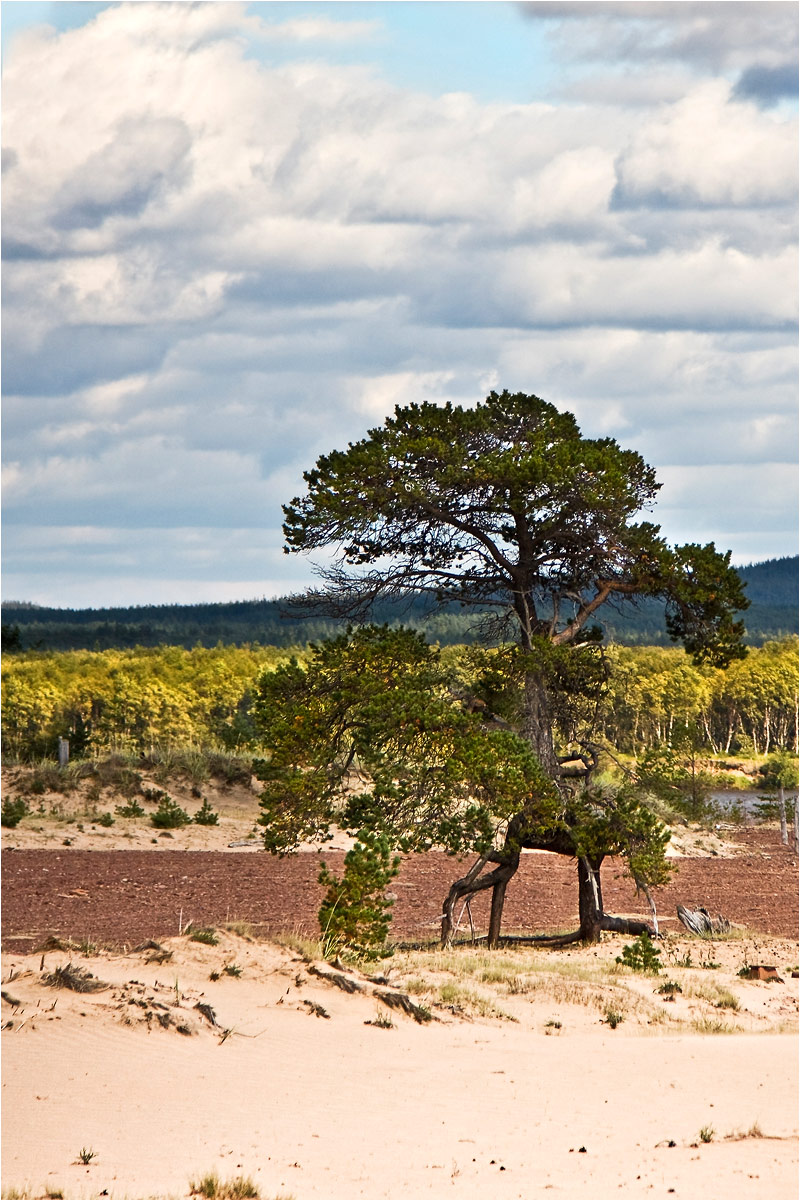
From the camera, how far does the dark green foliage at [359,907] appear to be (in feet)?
51.8

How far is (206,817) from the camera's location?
37.0m

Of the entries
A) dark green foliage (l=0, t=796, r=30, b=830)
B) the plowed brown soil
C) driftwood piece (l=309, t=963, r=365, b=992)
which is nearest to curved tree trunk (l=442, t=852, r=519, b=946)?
A: the plowed brown soil

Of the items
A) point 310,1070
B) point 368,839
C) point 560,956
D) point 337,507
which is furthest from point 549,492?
point 310,1070

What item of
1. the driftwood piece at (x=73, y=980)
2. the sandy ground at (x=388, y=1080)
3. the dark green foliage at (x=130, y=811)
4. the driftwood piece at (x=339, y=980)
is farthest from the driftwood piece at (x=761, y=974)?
the dark green foliage at (x=130, y=811)

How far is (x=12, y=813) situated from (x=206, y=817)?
5964mm

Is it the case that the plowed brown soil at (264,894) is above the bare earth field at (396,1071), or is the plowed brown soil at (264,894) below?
below

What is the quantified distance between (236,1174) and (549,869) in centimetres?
2662

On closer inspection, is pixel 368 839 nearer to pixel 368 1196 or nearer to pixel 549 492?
pixel 549 492

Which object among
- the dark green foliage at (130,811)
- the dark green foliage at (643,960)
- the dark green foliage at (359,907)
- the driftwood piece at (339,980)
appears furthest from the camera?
the dark green foliage at (130,811)

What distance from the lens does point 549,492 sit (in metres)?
18.1

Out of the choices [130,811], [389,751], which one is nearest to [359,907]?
[389,751]

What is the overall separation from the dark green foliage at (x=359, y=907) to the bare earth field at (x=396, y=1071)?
375mm

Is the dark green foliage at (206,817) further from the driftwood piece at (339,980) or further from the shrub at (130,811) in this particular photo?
the driftwood piece at (339,980)

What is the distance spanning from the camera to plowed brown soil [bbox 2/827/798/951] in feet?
71.0
